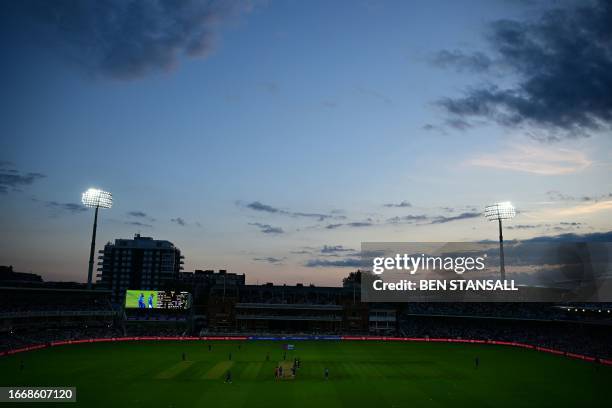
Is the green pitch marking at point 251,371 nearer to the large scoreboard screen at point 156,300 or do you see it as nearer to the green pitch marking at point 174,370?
the green pitch marking at point 174,370

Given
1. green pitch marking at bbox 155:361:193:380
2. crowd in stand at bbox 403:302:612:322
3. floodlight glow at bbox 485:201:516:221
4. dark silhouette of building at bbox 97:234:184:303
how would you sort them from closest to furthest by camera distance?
green pitch marking at bbox 155:361:193:380 → crowd in stand at bbox 403:302:612:322 → floodlight glow at bbox 485:201:516:221 → dark silhouette of building at bbox 97:234:184:303

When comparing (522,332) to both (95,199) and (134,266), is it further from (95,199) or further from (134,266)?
(134,266)

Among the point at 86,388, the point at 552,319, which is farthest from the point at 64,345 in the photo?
the point at 552,319

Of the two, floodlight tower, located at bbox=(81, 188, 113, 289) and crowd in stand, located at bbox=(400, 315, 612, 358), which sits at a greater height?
floodlight tower, located at bbox=(81, 188, 113, 289)

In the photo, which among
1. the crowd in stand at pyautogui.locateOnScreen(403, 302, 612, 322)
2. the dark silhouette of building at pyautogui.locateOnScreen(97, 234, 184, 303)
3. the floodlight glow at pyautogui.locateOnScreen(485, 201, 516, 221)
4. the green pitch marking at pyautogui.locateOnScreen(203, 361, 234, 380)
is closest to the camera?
the green pitch marking at pyautogui.locateOnScreen(203, 361, 234, 380)

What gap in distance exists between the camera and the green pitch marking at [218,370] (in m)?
46.6

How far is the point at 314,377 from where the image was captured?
153 feet

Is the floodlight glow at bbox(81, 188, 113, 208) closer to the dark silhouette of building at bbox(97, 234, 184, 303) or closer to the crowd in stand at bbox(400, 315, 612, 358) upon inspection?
the crowd in stand at bbox(400, 315, 612, 358)

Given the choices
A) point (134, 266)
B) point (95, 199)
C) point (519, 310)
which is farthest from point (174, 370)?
point (134, 266)

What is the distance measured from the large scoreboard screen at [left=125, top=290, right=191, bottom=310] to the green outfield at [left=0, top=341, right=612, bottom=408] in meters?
17.5

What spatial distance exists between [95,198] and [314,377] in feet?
241

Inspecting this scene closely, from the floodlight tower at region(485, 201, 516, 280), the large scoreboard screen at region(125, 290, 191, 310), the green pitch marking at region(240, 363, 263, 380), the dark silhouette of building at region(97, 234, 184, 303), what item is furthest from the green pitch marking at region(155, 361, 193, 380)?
the dark silhouette of building at region(97, 234, 184, 303)

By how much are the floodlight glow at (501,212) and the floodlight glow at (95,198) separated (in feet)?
285

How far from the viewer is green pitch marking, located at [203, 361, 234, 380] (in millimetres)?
46556
